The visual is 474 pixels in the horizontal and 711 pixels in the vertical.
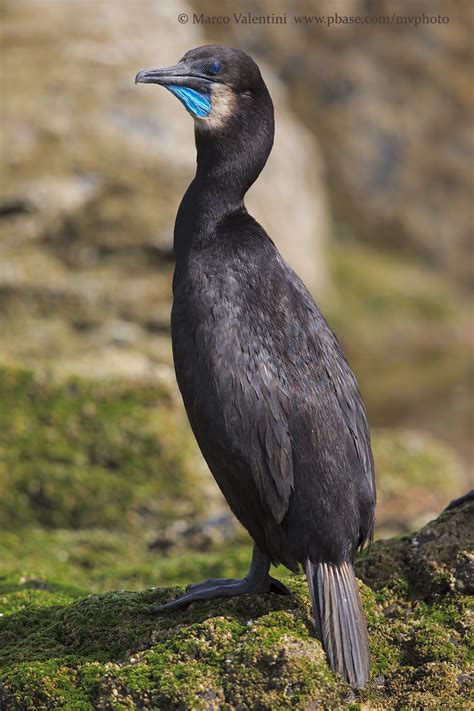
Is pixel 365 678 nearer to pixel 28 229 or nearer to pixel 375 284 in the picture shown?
pixel 28 229

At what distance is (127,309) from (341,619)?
9.68 m

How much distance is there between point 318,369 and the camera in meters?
4.98

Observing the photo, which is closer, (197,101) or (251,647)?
(251,647)

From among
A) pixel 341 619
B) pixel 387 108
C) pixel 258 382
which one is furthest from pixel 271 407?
pixel 387 108

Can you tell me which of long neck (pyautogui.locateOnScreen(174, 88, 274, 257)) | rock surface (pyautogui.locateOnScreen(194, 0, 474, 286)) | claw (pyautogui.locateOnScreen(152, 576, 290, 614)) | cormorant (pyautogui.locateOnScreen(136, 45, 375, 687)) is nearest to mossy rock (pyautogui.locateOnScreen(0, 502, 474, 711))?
claw (pyautogui.locateOnScreen(152, 576, 290, 614))

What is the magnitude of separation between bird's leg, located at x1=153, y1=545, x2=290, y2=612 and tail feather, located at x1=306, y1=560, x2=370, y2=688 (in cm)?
30

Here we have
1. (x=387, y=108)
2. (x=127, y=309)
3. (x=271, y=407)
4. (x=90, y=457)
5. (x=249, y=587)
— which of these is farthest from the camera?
(x=387, y=108)

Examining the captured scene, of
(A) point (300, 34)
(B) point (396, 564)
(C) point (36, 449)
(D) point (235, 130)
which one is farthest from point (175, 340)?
(A) point (300, 34)

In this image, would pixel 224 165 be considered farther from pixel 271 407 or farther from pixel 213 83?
pixel 271 407

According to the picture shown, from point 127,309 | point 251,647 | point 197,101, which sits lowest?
point 251,647

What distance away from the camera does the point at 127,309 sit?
45.4 ft

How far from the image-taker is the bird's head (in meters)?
5.21

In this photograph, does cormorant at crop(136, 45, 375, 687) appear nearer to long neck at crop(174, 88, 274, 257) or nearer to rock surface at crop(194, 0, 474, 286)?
long neck at crop(174, 88, 274, 257)

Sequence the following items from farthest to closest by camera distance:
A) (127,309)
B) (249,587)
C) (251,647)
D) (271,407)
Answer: (127,309)
(249,587)
(271,407)
(251,647)
